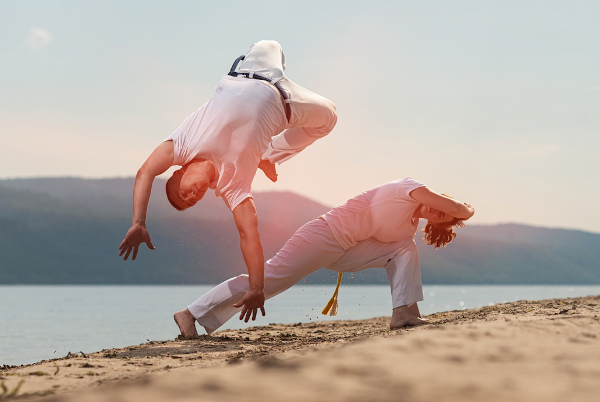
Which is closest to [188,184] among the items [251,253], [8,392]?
[251,253]

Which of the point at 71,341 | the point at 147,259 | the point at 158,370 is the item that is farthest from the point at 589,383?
the point at 147,259

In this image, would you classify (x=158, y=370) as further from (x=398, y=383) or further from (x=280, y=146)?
(x=280, y=146)

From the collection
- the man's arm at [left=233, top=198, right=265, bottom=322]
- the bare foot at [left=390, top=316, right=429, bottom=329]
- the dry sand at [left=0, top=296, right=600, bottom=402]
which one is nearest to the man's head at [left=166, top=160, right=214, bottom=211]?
the man's arm at [left=233, top=198, right=265, bottom=322]

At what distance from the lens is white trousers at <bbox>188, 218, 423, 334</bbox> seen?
18.3ft

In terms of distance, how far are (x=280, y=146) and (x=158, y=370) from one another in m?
3.38

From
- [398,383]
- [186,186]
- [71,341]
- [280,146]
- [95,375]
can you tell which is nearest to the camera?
[398,383]

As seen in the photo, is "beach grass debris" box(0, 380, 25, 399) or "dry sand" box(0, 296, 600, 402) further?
"beach grass debris" box(0, 380, 25, 399)

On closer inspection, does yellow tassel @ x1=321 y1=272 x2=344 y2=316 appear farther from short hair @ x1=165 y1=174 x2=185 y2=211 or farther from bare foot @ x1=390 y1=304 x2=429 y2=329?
short hair @ x1=165 y1=174 x2=185 y2=211

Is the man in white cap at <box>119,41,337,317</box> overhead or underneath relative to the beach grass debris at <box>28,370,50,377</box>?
overhead

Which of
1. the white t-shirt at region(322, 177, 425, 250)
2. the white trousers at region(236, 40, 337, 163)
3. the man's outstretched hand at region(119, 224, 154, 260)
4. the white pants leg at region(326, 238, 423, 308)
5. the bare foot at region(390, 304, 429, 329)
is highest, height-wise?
the white trousers at region(236, 40, 337, 163)

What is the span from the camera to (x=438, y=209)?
17.9 feet

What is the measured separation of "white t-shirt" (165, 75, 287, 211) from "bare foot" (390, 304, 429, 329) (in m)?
1.88

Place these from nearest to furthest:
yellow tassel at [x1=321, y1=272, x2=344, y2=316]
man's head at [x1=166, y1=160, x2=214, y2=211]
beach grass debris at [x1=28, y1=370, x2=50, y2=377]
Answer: beach grass debris at [x1=28, y1=370, x2=50, y2=377]
man's head at [x1=166, y1=160, x2=214, y2=211]
yellow tassel at [x1=321, y1=272, x2=344, y2=316]

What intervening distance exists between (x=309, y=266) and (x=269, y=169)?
4.42 feet
